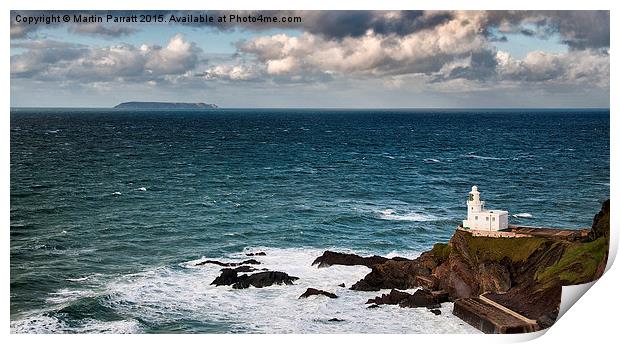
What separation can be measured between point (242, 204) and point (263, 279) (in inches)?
457

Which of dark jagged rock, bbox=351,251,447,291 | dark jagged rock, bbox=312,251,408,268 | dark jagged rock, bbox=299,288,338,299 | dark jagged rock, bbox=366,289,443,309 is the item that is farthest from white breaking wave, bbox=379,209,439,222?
dark jagged rock, bbox=299,288,338,299

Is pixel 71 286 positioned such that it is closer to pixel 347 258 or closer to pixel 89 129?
pixel 347 258

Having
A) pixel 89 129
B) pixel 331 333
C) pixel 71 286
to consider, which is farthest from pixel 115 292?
pixel 89 129

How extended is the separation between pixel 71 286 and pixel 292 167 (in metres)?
21.3

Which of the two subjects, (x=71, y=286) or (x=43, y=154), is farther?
(x=43, y=154)

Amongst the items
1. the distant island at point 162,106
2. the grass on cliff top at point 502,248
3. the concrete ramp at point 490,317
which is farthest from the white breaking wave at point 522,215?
the distant island at point 162,106

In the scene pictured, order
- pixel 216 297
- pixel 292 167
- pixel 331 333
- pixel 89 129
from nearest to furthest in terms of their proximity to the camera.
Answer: pixel 331 333 < pixel 216 297 < pixel 292 167 < pixel 89 129

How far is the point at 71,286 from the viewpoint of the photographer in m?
40.6

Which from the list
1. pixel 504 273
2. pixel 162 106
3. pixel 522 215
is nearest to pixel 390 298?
pixel 504 273

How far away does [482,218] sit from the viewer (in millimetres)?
41531

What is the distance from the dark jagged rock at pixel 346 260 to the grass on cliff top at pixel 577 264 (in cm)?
916

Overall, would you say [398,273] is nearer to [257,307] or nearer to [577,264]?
[257,307]

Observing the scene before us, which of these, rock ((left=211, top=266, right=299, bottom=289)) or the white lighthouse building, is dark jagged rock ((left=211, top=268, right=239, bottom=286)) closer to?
rock ((left=211, top=266, right=299, bottom=289))

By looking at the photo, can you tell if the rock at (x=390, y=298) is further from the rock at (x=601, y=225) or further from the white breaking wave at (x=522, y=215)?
the white breaking wave at (x=522, y=215)
